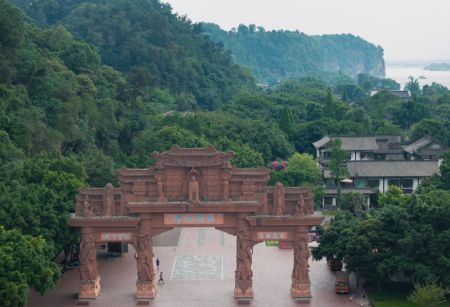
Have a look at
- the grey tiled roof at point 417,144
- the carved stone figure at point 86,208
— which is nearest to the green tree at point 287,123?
the grey tiled roof at point 417,144

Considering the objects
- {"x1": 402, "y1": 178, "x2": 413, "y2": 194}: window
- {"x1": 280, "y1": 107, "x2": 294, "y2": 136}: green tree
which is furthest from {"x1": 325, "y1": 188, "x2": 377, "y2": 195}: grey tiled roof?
{"x1": 280, "y1": 107, "x2": 294, "y2": 136}: green tree

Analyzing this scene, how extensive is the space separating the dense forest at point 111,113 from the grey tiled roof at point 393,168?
3060 mm

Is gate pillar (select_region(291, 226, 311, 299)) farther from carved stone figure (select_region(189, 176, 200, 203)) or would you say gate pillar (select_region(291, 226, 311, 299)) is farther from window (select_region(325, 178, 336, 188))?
window (select_region(325, 178, 336, 188))

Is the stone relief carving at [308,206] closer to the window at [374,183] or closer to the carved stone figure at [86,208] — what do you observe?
the carved stone figure at [86,208]

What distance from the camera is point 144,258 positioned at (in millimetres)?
33250

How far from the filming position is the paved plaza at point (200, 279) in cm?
3316

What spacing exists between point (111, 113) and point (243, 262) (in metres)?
35.5

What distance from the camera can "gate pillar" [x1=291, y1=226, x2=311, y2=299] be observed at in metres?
33.2

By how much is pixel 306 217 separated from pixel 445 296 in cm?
649

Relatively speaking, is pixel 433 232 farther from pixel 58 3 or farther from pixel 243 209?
pixel 58 3

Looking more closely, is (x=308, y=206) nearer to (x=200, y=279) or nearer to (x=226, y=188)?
(x=226, y=188)

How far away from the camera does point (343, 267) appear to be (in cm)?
3828

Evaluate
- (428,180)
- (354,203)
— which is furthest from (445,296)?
(354,203)

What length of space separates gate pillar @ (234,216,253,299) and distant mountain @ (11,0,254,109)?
200 feet
